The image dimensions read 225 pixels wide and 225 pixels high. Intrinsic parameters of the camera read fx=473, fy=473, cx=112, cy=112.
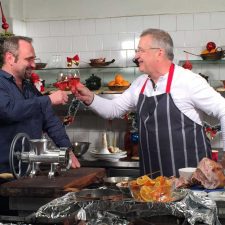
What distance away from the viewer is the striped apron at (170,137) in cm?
349

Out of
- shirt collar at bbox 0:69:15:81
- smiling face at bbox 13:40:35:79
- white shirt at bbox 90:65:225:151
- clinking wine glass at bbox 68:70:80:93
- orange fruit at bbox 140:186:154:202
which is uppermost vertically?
smiling face at bbox 13:40:35:79

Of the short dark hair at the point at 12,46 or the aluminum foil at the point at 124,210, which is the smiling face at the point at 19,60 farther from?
the aluminum foil at the point at 124,210

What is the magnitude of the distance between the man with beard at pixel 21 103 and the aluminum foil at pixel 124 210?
1079 millimetres

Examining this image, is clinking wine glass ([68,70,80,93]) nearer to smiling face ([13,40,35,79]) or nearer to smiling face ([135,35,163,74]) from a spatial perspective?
smiling face ([13,40,35,79])

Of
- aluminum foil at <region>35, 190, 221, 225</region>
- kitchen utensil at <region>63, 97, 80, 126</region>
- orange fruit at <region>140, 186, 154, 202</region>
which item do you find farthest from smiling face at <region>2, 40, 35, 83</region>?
orange fruit at <region>140, 186, 154, 202</region>

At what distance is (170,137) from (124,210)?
1.57 metres

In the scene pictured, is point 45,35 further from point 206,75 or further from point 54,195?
point 54,195

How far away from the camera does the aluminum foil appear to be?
1981 mm

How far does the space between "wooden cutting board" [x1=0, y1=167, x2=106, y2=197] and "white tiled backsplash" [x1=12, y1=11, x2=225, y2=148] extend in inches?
98.8

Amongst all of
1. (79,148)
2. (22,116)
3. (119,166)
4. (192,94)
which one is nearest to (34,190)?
(22,116)

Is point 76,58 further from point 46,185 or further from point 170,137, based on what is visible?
point 46,185

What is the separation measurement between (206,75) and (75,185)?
111 inches

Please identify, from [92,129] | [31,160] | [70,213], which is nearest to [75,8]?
[92,129]

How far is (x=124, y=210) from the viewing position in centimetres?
200
